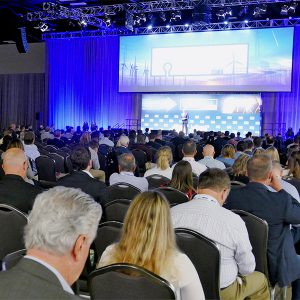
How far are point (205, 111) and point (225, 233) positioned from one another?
17458mm

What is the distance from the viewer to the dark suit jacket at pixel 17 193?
3.92m

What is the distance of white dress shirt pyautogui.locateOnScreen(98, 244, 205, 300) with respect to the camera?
222 centimetres

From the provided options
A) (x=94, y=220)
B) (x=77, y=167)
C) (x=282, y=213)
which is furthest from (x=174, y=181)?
(x=94, y=220)

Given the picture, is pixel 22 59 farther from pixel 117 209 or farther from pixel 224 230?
pixel 224 230

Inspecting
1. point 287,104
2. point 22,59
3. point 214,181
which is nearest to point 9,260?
point 214,181

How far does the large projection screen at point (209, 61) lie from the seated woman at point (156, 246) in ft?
53.2

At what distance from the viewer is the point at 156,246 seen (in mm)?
2189

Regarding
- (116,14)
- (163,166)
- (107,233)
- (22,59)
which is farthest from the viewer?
(22,59)

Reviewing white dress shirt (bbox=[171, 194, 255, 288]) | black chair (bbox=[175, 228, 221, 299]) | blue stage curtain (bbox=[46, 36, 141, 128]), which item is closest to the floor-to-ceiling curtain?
blue stage curtain (bbox=[46, 36, 141, 128])

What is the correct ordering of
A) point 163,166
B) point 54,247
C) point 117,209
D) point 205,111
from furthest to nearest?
1. point 205,111
2. point 163,166
3. point 117,209
4. point 54,247

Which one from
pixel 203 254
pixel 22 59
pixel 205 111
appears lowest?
pixel 203 254

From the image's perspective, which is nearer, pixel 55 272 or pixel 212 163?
pixel 55 272

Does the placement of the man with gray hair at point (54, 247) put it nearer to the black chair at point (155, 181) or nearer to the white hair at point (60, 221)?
the white hair at point (60, 221)

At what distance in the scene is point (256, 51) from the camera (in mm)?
17875
